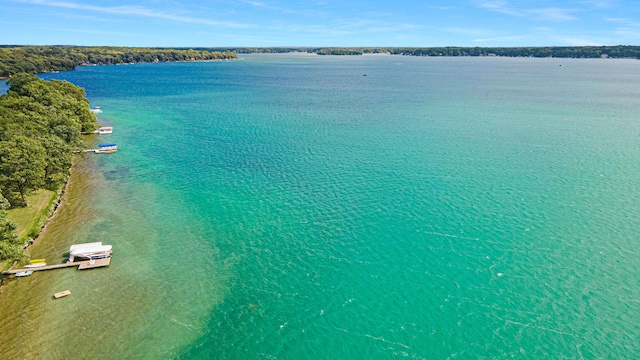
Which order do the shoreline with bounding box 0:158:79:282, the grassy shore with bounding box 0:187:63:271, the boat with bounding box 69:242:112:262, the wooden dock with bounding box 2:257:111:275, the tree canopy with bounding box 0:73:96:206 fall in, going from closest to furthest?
the wooden dock with bounding box 2:257:111:275 → the boat with bounding box 69:242:112:262 → the shoreline with bounding box 0:158:79:282 → the grassy shore with bounding box 0:187:63:271 → the tree canopy with bounding box 0:73:96:206

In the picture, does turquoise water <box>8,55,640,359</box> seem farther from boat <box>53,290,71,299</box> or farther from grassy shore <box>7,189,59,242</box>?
grassy shore <box>7,189,59,242</box>

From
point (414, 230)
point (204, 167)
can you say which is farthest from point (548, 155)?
point (204, 167)

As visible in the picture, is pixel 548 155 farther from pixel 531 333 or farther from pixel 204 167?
pixel 204 167

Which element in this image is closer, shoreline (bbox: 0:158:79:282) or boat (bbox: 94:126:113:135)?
shoreline (bbox: 0:158:79:282)

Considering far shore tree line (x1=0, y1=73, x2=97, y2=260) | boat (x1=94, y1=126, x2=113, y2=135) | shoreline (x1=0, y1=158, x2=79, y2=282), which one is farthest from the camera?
boat (x1=94, y1=126, x2=113, y2=135)

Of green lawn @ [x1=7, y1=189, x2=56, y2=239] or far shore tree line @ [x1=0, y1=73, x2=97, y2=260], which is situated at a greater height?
far shore tree line @ [x1=0, y1=73, x2=97, y2=260]

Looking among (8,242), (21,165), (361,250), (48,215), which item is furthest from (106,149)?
(361,250)

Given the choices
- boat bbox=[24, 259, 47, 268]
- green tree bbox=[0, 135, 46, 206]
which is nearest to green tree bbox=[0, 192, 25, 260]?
boat bbox=[24, 259, 47, 268]

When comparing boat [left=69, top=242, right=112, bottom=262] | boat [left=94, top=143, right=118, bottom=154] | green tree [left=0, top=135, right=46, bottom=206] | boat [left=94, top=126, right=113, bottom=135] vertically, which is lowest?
boat [left=69, top=242, right=112, bottom=262]
